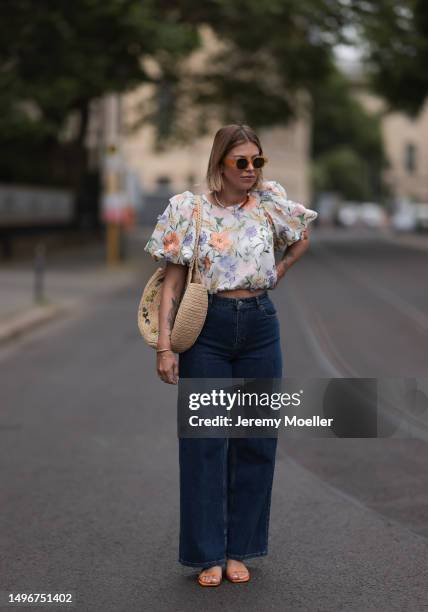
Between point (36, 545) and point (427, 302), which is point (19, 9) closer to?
point (427, 302)

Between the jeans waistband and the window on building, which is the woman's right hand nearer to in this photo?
the jeans waistband

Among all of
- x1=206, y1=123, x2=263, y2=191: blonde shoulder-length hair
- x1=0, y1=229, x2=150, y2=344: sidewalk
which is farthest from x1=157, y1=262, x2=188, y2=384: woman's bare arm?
x1=0, y1=229, x2=150, y2=344: sidewalk

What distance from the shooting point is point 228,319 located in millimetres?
4059

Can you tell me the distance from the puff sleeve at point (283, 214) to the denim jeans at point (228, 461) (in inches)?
9.8

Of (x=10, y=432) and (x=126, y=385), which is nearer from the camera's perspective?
(x=10, y=432)

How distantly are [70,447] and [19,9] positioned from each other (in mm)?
19896

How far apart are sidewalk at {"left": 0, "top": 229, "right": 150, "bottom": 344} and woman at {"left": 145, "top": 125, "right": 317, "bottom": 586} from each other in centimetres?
842

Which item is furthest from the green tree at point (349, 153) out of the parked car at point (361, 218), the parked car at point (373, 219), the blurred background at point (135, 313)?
the blurred background at point (135, 313)

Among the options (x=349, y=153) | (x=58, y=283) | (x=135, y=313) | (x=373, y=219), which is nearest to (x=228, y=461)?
(x=135, y=313)

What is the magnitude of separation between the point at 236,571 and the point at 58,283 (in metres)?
17.3

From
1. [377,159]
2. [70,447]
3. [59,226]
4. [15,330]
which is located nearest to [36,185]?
[59,226]

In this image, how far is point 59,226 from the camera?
34.2 meters

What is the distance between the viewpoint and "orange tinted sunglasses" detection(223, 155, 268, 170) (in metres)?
4.02

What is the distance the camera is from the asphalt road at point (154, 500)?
414cm
